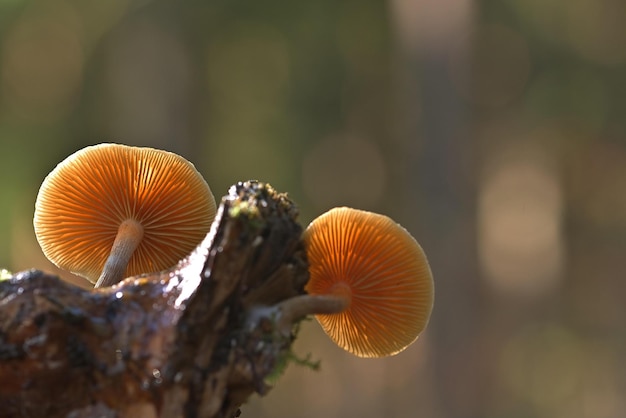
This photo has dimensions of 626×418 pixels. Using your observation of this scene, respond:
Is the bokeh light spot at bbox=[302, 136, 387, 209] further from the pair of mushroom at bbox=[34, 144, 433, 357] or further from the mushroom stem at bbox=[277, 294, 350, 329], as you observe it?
the mushroom stem at bbox=[277, 294, 350, 329]

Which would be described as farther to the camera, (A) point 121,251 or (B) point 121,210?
(B) point 121,210

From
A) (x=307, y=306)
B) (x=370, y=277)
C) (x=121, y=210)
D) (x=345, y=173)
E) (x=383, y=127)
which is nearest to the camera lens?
(x=307, y=306)

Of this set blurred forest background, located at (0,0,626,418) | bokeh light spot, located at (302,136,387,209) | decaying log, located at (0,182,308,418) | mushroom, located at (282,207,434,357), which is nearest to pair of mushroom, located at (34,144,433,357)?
mushroom, located at (282,207,434,357)

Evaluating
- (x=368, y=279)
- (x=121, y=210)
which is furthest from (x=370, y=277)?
(x=121, y=210)

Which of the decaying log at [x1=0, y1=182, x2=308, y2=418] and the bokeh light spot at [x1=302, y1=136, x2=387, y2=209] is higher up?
the bokeh light spot at [x1=302, y1=136, x2=387, y2=209]

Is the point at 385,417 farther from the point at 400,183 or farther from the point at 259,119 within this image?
the point at 259,119

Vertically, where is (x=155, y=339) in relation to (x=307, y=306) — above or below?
below

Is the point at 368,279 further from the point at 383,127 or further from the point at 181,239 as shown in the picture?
the point at 383,127

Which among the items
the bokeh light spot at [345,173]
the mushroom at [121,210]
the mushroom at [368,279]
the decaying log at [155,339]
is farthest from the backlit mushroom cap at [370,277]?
the bokeh light spot at [345,173]
